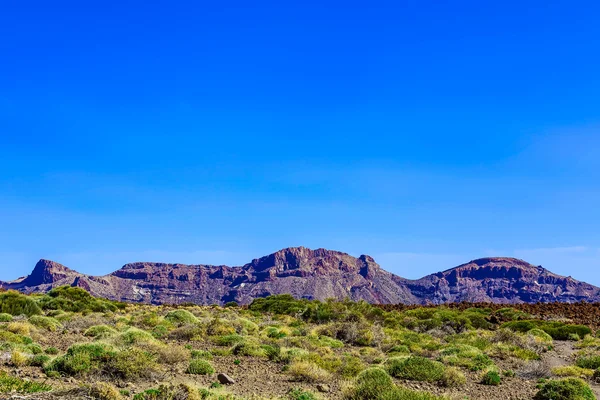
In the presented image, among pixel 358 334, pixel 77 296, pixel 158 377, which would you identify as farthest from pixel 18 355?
pixel 77 296

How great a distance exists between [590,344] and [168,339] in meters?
20.9

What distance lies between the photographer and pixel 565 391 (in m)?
13.2

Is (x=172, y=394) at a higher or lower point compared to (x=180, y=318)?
lower

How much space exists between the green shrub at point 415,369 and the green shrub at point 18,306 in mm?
24134

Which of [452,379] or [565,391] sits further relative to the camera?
[452,379]

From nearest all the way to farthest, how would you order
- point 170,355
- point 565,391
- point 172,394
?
point 172,394 < point 565,391 < point 170,355

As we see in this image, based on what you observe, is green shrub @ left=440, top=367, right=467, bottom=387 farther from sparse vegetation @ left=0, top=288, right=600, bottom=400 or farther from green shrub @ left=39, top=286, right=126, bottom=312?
green shrub @ left=39, top=286, right=126, bottom=312

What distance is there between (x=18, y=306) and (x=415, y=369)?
87.6ft

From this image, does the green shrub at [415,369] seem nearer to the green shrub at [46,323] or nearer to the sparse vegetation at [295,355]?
the sparse vegetation at [295,355]

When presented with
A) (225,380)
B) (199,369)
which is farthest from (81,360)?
(225,380)

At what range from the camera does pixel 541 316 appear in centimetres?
4038

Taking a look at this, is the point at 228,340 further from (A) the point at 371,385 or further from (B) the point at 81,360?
(A) the point at 371,385

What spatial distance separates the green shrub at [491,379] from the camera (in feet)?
50.2

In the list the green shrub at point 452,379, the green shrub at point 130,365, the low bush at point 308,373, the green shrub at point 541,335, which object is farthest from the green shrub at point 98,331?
the green shrub at point 541,335
